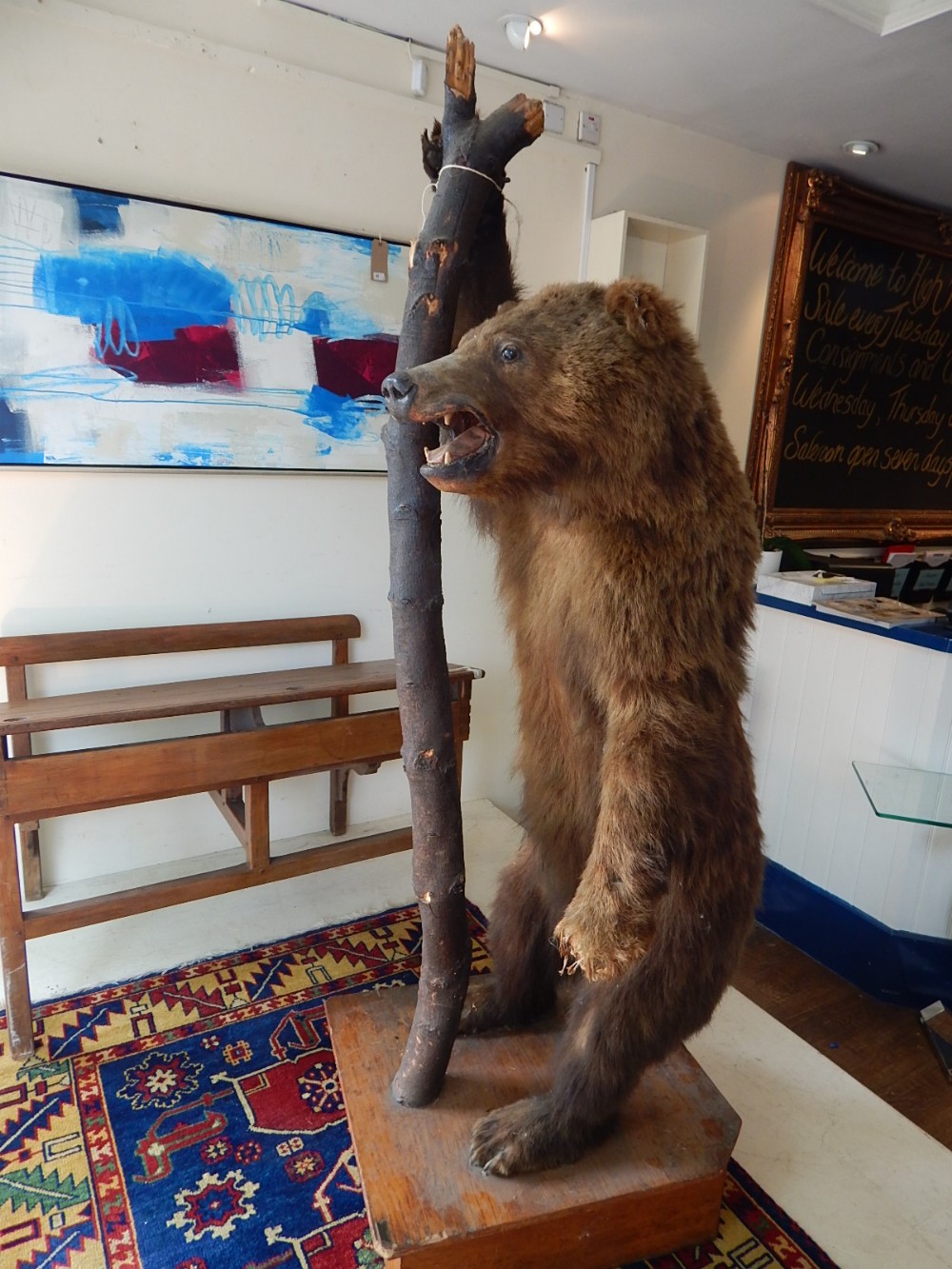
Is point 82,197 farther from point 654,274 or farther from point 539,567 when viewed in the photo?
point 654,274

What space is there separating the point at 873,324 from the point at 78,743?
3.73 m

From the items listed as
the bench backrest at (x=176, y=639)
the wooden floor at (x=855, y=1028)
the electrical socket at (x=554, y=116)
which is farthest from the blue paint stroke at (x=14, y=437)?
the wooden floor at (x=855, y=1028)

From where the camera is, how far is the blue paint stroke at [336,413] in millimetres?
2523

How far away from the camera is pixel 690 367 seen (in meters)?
1.09

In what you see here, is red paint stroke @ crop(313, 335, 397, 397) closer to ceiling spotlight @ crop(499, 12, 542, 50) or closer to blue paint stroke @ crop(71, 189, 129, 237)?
blue paint stroke @ crop(71, 189, 129, 237)

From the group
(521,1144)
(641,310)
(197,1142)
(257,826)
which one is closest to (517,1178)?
(521,1144)

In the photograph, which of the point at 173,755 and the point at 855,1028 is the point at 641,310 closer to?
the point at 173,755

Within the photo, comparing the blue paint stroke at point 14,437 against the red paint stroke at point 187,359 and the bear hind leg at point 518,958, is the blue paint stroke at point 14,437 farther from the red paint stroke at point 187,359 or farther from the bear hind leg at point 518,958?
the bear hind leg at point 518,958

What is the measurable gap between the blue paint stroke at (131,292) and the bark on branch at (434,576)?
132 cm

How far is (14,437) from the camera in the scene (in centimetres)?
214

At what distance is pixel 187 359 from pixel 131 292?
210 mm

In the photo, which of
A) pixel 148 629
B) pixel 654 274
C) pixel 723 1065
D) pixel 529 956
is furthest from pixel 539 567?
pixel 654 274

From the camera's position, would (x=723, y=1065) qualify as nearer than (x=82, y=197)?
Yes

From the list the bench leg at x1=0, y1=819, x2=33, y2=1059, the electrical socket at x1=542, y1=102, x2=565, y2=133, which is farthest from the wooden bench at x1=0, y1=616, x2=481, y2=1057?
the electrical socket at x1=542, y1=102, x2=565, y2=133
